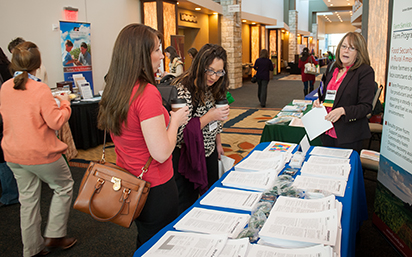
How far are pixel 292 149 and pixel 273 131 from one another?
4.04ft

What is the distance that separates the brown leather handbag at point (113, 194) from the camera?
53.6 inches

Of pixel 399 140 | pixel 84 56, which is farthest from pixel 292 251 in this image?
pixel 84 56

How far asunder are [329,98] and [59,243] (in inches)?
93.4

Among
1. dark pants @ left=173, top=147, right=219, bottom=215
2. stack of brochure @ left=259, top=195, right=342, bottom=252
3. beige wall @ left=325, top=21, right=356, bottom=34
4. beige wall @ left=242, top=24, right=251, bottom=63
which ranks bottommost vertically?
dark pants @ left=173, top=147, right=219, bottom=215

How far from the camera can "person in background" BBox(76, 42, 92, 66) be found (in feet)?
20.5

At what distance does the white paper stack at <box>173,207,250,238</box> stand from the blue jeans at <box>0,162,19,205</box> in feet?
9.08

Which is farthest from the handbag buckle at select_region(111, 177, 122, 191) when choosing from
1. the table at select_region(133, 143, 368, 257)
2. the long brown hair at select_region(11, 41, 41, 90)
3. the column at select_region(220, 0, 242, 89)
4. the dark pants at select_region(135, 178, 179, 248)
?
the column at select_region(220, 0, 242, 89)

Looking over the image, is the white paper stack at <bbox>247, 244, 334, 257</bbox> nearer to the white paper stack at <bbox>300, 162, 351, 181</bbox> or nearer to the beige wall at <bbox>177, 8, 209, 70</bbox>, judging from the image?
the white paper stack at <bbox>300, 162, 351, 181</bbox>

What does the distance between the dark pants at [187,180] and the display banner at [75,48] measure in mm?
4742

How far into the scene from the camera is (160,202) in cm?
150

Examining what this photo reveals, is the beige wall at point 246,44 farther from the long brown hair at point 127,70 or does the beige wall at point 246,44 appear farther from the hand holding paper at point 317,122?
the long brown hair at point 127,70

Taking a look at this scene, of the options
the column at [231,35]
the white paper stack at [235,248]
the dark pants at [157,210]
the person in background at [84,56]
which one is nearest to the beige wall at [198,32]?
the column at [231,35]

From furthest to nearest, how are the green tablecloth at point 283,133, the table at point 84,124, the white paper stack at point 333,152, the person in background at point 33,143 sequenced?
the table at point 84,124
the green tablecloth at point 283,133
the white paper stack at point 333,152
the person in background at point 33,143

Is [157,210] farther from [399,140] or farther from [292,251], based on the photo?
[399,140]
